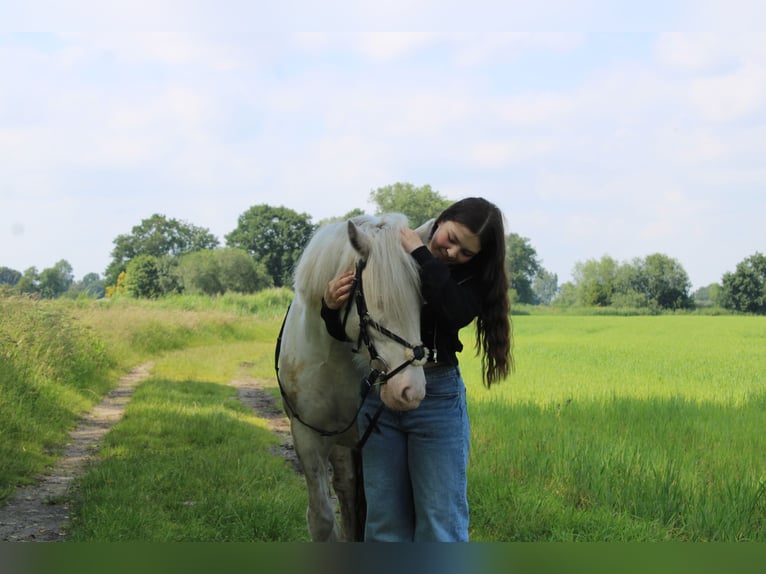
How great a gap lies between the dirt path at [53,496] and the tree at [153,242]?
36.2m

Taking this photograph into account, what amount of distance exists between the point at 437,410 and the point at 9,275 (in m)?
13.3

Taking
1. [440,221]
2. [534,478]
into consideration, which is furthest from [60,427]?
[440,221]

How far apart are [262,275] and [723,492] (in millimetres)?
35246

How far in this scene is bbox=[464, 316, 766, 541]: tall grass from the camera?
452 centimetres

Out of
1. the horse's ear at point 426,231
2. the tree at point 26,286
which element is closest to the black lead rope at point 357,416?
the horse's ear at point 426,231

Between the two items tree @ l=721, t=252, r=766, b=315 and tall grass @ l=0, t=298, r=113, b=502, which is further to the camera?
tree @ l=721, t=252, r=766, b=315

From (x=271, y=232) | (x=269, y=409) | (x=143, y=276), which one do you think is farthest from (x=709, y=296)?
(x=269, y=409)

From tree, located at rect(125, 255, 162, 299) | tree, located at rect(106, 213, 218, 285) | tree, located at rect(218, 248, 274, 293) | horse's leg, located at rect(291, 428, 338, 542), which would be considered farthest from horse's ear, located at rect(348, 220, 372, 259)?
tree, located at rect(106, 213, 218, 285)

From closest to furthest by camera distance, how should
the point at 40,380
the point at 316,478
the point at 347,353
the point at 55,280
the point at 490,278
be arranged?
the point at 490,278 → the point at 347,353 → the point at 316,478 → the point at 40,380 → the point at 55,280

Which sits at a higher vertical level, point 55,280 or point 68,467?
point 55,280

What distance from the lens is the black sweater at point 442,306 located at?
2510mm

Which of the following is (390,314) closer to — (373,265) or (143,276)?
(373,265)

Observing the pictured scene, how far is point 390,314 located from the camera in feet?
8.30

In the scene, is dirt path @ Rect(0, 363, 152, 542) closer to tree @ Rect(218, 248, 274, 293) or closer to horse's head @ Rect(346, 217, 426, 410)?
horse's head @ Rect(346, 217, 426, 410)
